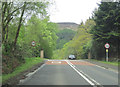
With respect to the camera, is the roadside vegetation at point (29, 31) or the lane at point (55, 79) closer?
the lane at point (55, 79)

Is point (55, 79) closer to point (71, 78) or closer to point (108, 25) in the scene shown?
point (71, 78)

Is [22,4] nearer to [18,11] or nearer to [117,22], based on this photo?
[18,11]

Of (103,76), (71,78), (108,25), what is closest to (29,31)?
(108,25)

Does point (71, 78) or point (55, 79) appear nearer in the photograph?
point (55, 79)

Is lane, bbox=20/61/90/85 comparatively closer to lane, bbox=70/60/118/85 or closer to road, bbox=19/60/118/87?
road, bbox=19/60/118/87

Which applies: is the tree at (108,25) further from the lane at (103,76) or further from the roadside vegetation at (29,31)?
the lane at (103,76)

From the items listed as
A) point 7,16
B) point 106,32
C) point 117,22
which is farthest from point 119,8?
point 7,16

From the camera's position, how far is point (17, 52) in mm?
24406

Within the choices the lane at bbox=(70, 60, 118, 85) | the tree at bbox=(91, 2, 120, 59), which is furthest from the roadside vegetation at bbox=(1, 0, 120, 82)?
the lane at bbox=(70, 60, 118, 85)

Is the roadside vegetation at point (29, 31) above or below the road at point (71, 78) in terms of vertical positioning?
above

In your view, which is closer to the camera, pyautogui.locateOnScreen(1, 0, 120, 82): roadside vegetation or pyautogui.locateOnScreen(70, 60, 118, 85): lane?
pyautogui.locateOnScreen(70, 60, 118, 85): lane

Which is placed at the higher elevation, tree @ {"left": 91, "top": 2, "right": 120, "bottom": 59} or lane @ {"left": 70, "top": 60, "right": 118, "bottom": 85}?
tree @ {"left": 91, "top": 2, "right": 120, "bottom": 59}

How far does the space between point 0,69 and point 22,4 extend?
8241 mm

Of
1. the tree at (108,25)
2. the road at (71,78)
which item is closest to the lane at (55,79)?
the road at (71,78)
